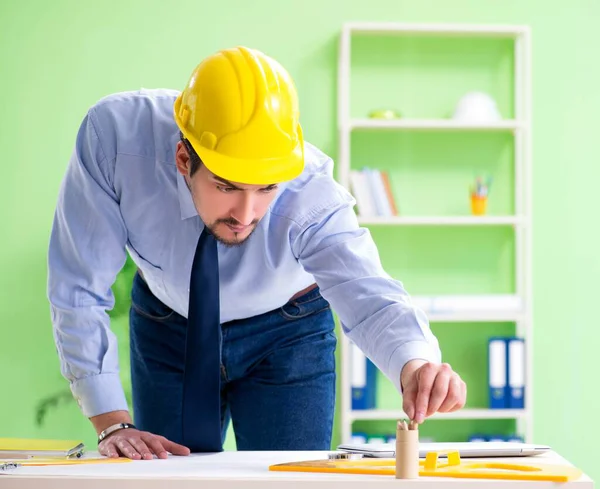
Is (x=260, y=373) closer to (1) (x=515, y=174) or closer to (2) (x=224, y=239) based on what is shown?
(2) (x=224, y=239)

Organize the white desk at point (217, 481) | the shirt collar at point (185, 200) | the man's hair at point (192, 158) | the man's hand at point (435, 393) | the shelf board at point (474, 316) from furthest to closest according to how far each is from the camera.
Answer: the shelf board at point (474, 316) < the shirt collar at point (185, 200) < the man's hair at point (192, 158) < the man's hand at point (435, 393) < the white desk at point (217, 481)

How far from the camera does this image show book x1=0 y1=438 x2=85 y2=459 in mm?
1439

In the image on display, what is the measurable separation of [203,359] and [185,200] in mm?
304

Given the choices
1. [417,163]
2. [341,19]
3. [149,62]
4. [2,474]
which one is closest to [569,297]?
[417,163]

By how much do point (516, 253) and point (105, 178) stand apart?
2.50 metres

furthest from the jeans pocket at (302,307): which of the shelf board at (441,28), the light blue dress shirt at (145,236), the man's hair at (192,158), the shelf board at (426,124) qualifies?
the shelf board at (441,28)

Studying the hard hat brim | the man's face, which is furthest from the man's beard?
the hard hat brim

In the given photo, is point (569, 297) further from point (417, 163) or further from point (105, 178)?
point (105, 178)

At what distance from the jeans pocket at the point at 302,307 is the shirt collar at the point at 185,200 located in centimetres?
38

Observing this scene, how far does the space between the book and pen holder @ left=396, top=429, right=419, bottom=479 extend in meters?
0.57

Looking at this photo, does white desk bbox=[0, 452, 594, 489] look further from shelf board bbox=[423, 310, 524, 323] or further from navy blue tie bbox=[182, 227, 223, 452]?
shelf board bbox=[423, 310, 524, 323]

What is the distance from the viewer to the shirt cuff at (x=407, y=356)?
4.81 ft

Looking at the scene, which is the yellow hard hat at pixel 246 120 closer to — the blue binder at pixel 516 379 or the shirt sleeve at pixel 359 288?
the shirt sleeve at pixel 359 288

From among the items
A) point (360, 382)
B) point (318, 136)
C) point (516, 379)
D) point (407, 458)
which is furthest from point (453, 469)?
point (318, 136)
